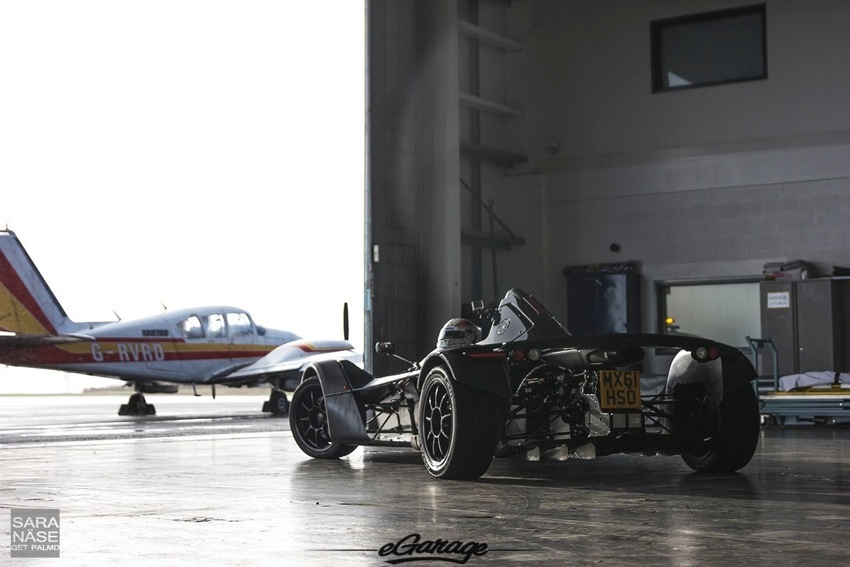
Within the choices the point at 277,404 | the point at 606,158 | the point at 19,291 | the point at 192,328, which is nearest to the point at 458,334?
the point at 606,158

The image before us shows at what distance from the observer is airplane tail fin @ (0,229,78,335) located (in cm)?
2198

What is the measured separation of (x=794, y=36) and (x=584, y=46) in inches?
150

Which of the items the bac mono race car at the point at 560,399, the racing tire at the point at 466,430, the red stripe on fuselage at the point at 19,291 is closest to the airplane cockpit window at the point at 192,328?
the red stripe on fuselage at the point at 19,291

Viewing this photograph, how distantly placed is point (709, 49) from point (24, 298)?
13.2 meters

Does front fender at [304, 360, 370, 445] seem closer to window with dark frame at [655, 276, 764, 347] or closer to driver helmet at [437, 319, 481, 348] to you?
driver helmet at [437, 319, 481, 348]

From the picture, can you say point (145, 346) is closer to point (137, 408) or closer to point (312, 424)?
point (137, 408)

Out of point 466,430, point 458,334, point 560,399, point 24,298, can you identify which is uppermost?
point 24,298

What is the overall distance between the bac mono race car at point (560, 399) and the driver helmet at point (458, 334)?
0.01m

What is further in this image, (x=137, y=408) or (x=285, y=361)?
(x=285, y=361)

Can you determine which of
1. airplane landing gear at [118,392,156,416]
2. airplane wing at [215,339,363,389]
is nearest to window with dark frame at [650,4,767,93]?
airplane wing at [215,339,363,389]

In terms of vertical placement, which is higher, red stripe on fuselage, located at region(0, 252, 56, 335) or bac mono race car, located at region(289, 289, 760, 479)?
red stripe on fuselage, located at region(0, 252, 56, 335)

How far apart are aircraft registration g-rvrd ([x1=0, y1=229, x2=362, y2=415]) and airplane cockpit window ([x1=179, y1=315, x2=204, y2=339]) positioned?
2 centimetres

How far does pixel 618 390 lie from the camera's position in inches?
283

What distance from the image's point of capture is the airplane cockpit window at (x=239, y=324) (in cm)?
2377
